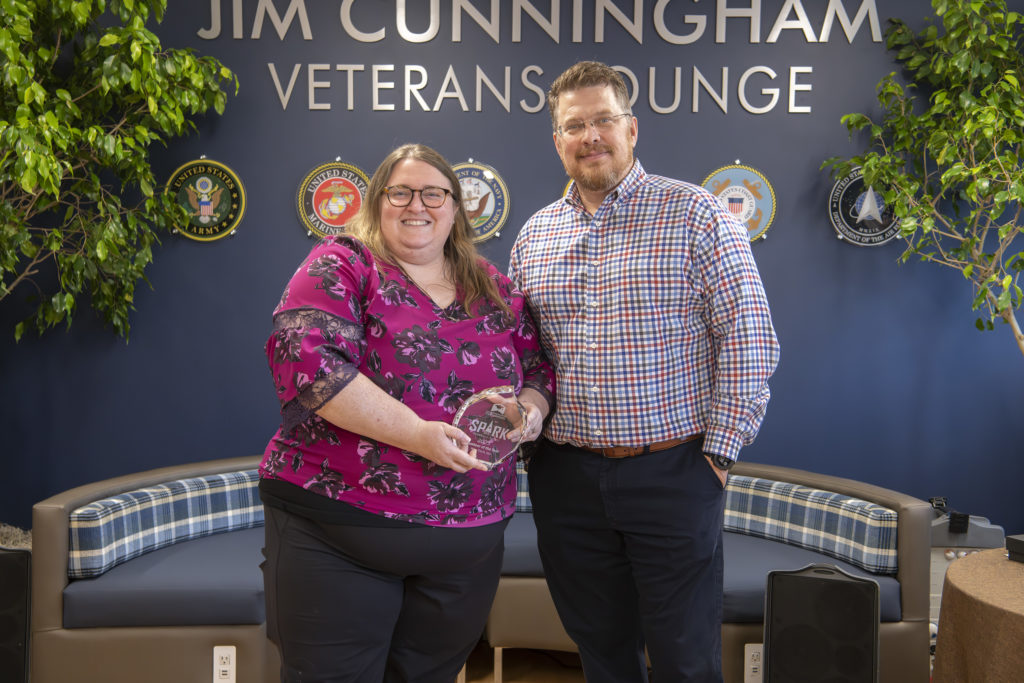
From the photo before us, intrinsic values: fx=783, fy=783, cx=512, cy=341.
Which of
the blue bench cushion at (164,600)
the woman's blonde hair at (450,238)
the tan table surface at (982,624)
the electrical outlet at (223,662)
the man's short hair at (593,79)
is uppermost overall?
the man's short hair at (593,79)

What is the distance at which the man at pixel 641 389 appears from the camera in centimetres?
165

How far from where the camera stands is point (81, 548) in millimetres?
2508

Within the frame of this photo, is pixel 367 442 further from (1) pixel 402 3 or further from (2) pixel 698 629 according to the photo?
(1) pixel 402 3

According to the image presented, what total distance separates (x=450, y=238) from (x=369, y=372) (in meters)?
0.40

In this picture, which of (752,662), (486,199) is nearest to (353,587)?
(752,662)

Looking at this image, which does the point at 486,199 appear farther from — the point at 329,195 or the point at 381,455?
the point at 381,455

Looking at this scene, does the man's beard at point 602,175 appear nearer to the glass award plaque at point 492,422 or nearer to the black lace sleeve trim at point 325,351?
the glass award plaque at point 492,422

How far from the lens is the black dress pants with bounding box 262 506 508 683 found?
1.44 metres

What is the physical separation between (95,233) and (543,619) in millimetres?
2157

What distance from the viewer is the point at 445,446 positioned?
4.65 ft

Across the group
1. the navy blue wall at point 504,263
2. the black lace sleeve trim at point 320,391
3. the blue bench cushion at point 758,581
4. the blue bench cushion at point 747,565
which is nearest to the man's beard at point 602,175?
the black lace sleeve trim at point 320,391

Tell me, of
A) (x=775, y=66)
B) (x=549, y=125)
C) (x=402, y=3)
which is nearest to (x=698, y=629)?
(x=549, y=125)

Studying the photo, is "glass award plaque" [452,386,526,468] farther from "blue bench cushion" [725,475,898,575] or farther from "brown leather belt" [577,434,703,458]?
"blue bench cushion" [725,475,898,575]

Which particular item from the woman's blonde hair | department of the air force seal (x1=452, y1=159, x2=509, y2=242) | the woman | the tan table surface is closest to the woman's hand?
the woman
